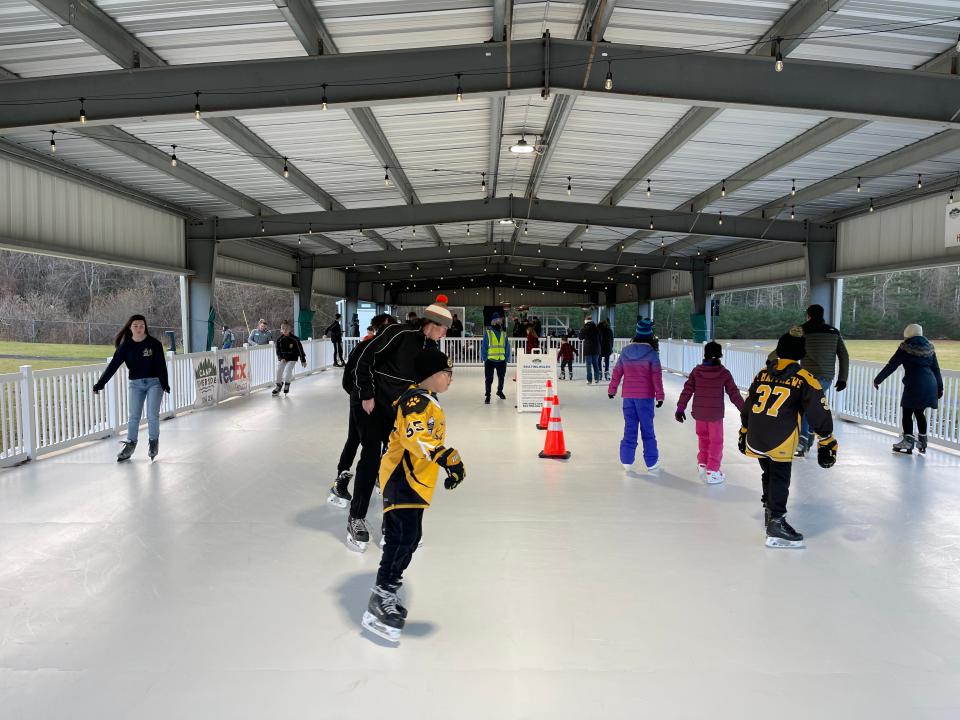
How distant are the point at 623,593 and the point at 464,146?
9119 mm

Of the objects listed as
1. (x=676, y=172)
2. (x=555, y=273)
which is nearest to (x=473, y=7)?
(x=676, y=172)

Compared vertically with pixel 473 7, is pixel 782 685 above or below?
below

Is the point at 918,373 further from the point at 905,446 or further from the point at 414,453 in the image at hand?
the point at 414,453

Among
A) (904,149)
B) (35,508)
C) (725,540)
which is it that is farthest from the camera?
(904,149)

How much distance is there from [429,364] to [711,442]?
13.5 feet

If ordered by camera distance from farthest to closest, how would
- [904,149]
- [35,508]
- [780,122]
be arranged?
[904,149] → [780,122] → [35,508]

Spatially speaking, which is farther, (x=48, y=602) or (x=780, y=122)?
(x=780, y=122)

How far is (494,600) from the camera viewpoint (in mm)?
3688

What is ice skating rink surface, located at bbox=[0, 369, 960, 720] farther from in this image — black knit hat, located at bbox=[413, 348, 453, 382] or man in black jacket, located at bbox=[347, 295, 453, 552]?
black knit hat, located at bbox=[413, 348, 453, 382]

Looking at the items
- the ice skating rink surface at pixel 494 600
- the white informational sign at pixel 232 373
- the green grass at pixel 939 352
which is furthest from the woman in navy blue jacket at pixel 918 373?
the green grass at pixel 939 352

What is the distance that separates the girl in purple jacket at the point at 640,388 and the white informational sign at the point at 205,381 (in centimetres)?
781

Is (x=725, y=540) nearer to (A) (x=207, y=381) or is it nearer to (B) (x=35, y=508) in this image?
(B) (x=35, y=508)

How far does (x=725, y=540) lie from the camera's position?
4.77 metres

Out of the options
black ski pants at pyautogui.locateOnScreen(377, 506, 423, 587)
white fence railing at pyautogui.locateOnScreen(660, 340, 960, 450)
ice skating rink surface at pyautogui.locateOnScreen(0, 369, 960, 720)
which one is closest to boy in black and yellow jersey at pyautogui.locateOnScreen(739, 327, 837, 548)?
ice skating rink surface at pyautogui.locateOnScreen(0, 369, 960, 720)
